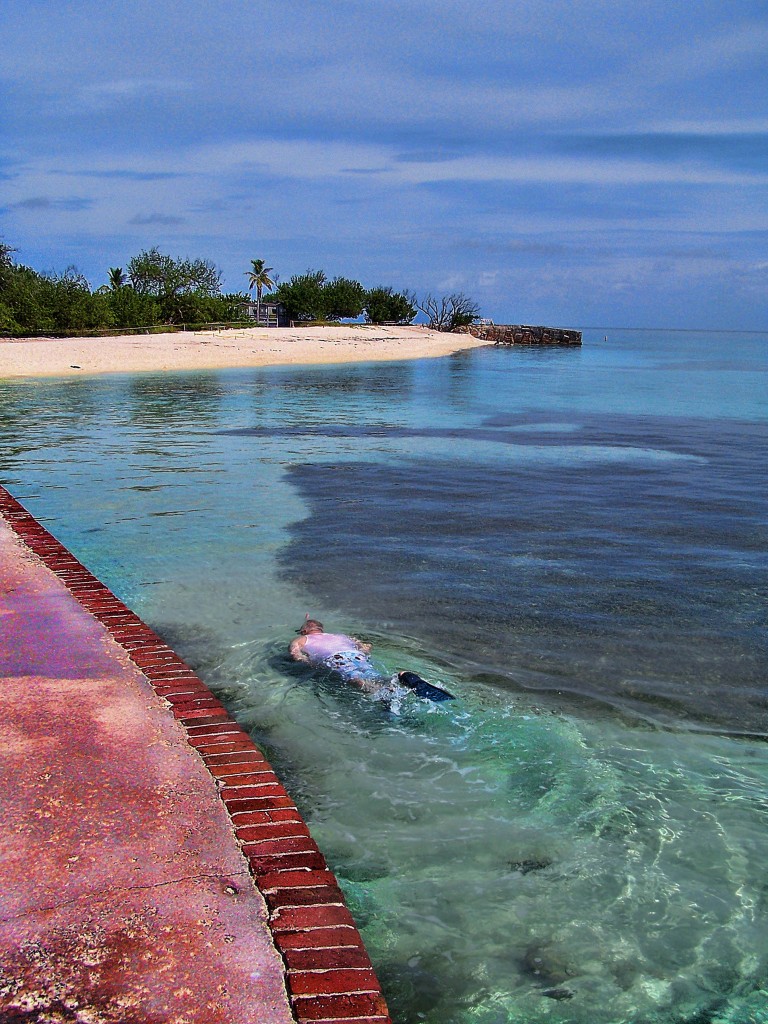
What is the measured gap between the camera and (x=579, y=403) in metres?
28.5

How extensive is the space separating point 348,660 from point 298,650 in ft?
1.41

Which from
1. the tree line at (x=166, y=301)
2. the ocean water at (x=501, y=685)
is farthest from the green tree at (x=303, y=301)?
the ocean water at (x=501, y=685)

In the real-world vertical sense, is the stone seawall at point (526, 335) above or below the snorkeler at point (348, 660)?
above

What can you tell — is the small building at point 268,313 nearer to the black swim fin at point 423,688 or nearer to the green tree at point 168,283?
the green tree at point 168,283

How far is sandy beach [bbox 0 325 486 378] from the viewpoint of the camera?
36794 millimetres

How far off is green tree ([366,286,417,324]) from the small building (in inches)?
502

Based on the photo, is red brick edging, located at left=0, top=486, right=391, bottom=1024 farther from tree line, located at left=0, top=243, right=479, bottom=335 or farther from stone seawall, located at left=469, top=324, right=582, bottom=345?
stone seawall, located at left=469, top=324, right=582, bottom=345

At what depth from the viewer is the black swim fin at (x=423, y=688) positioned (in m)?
5.35

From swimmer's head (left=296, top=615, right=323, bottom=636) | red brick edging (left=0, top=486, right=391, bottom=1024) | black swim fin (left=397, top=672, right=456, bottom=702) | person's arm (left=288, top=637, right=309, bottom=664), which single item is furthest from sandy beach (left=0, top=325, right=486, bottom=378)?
red brick edging (left=0, top=486, right=391, bottom=1024)

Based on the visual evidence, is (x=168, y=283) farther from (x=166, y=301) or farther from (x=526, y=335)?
(x=526, y=335)

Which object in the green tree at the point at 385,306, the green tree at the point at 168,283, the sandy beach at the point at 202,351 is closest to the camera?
the sandy beach at the point at 202,351

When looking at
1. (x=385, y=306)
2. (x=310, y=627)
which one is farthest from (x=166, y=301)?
(x=310, y=627)

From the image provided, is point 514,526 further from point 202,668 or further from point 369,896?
point 369,896

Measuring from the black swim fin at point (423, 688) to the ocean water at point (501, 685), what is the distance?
0.41ft
